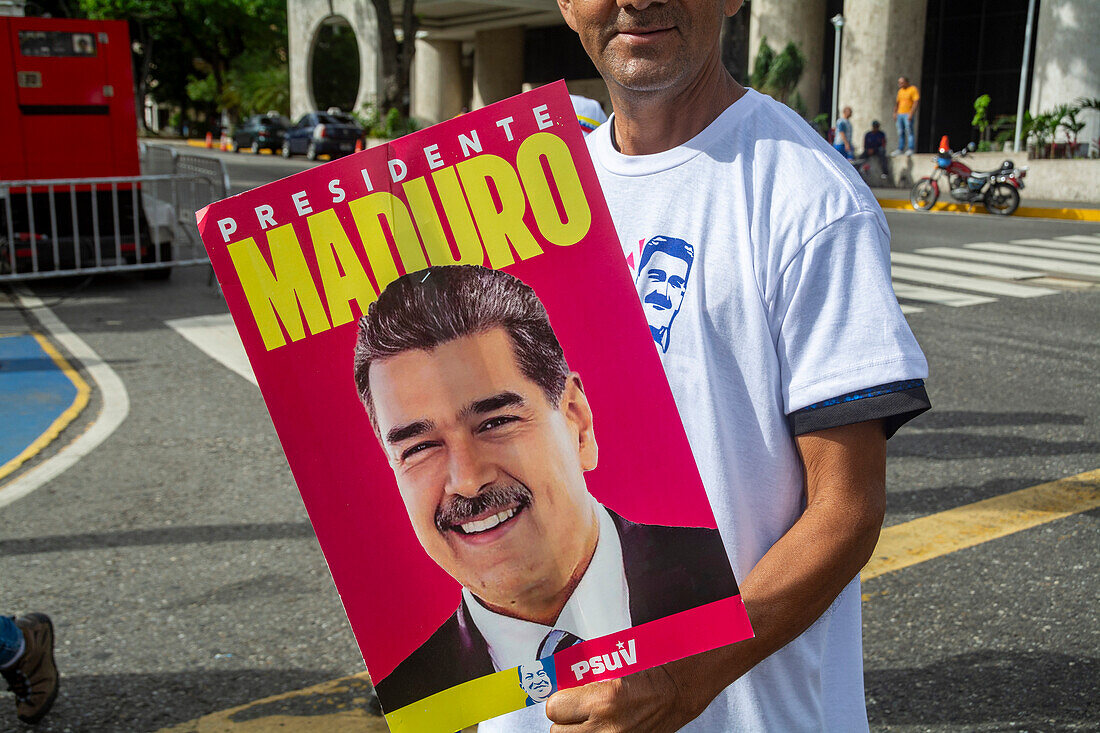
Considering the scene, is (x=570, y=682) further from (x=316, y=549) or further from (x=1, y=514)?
(x=1, y=514)

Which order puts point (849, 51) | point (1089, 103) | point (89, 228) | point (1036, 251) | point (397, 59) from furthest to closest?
1. point (397, 59)
2. point (849, 51)
3. point (1089, 103)
4. point (1036, 251)
5. point (89, 228)

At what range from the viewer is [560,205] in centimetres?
118

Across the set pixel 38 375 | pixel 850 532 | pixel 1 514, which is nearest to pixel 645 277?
pixel 850 532

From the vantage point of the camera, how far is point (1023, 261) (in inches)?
482

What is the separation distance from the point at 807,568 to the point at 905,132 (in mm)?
23252

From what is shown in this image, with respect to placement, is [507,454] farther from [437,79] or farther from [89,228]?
[437,79]

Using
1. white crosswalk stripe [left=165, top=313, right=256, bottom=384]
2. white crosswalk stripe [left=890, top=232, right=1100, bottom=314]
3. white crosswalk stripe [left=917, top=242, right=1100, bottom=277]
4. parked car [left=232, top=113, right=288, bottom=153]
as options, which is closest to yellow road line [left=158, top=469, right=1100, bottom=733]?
white crosswalk stripe [left=165, top=313, right=256, bottom=384]

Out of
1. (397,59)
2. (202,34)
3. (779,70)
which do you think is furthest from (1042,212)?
(202,34)

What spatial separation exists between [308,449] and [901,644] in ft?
9.46

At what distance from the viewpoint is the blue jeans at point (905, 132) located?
22453mm

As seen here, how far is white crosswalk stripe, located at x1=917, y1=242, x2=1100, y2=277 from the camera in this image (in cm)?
1150

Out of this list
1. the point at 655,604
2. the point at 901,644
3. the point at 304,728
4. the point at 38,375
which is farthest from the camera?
the point at 38,375

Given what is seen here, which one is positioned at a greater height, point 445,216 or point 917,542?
point 445,216

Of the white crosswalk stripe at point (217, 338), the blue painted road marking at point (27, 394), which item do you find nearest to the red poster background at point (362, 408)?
the blue painted road marking at point (27, 394)
